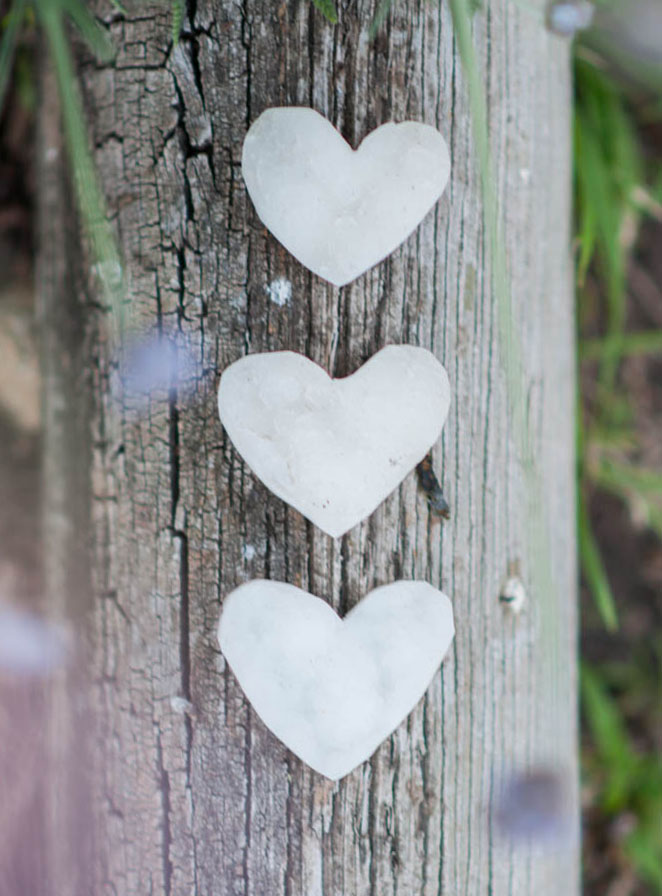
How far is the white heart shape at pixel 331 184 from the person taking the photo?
0.55 meters

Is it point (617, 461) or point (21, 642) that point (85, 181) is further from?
point (617, 461)

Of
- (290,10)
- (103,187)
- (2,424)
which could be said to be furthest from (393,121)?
(2,424)

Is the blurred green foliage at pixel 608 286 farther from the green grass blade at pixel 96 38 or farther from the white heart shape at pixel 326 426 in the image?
the green grass blade at pixel 96 38

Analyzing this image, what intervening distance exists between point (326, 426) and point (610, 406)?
82cm

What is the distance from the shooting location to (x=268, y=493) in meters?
0.57

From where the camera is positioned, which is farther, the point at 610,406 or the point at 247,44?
the point at 610,406

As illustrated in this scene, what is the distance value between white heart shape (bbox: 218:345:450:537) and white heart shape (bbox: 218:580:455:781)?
8 centimetres

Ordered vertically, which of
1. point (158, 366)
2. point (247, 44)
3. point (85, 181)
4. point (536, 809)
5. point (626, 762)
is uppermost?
point (247, 44)

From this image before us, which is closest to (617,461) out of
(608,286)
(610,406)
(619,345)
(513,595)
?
(610,406)

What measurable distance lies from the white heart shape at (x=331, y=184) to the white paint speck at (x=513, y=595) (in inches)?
12.7

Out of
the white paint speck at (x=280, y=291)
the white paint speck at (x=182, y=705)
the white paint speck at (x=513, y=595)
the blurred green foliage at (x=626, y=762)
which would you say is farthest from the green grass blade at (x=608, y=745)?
the white paint speck at (x=280, y=291)

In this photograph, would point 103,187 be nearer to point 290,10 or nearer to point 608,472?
point 290,10

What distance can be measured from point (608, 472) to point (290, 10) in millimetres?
845

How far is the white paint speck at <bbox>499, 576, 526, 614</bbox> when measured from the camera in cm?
64
